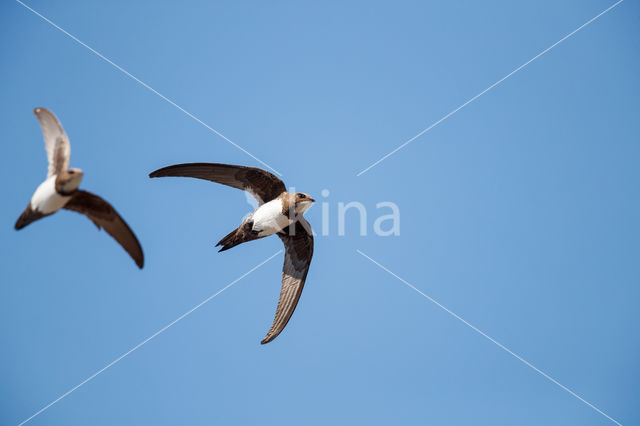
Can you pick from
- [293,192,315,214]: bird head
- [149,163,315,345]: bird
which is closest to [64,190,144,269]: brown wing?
[149,163,315,345]: bird

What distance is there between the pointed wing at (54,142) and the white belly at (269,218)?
2487mm

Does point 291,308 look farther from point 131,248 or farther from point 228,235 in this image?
point 131,248

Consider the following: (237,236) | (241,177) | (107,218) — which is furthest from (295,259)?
(107,218)

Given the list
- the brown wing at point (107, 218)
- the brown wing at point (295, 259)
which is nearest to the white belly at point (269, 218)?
the brown wing at point (295, 259)

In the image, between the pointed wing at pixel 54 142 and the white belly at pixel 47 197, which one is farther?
the pointed wing at pixel 54 142

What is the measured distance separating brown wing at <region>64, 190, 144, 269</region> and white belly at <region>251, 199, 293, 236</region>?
1699mm

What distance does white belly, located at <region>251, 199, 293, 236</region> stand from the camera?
811 centimetres

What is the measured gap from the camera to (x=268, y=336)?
320 inches

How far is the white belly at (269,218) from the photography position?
319 inches

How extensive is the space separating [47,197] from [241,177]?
102 inches

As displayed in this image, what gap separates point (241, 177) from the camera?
8.32 meters

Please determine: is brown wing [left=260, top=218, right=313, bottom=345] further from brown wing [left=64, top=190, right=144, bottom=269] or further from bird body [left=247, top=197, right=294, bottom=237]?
brown wing [left=64, top=190, right=144, bottom=269]

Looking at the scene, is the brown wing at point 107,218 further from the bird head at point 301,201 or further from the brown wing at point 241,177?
the bird head at point 301,201

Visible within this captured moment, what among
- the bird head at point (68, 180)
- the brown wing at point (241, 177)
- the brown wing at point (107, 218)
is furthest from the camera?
the brown wing at point (241, 177)
